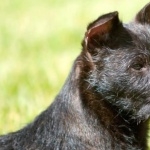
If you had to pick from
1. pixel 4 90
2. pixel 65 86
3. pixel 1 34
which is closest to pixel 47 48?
pixel 1 34

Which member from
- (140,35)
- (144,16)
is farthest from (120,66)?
(144,16)

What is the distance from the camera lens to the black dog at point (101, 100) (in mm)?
5297

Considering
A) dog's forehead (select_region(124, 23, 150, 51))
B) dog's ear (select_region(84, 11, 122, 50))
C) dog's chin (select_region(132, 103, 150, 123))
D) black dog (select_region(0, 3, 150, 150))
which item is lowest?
dog's chin (select_region(132, 103, 150, 123))

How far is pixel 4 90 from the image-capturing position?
8.29 meters

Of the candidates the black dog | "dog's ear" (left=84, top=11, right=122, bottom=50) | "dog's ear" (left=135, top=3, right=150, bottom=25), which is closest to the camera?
"dog's ear" (left=84, top=11, right=122, bottom=50)

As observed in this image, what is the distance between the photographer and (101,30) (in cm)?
529

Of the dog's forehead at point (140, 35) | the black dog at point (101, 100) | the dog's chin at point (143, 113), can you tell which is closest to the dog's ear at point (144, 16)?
the dog's forehead at point (140, 35)

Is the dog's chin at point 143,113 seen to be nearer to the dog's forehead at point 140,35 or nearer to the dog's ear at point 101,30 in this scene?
the dog's forehead at point 140,35

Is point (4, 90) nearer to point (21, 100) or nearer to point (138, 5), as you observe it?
point (21, 100)

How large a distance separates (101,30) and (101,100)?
548 millimetres

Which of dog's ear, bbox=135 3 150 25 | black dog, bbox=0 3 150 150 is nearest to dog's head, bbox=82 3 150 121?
black dog, bbox=0 3 150 150

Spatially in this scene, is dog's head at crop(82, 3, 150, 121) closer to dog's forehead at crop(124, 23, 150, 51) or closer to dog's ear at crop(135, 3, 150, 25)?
dog's forehead at crop(124, 23, 150, 51)

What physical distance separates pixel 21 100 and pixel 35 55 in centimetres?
270

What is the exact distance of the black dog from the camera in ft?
17.4
